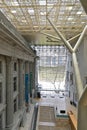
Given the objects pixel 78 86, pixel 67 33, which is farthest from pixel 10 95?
pixel 78 86

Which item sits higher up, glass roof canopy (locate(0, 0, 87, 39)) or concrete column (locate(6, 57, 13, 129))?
glass roof canopy (locate(0, 0, 87, 39))

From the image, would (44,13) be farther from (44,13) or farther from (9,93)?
(9,93)

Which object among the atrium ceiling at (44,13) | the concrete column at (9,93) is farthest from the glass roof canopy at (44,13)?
the concrete column at (9,93)

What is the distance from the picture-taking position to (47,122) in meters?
21.5

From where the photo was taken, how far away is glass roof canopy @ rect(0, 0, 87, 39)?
50.6ft

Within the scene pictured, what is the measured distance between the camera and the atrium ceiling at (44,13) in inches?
606

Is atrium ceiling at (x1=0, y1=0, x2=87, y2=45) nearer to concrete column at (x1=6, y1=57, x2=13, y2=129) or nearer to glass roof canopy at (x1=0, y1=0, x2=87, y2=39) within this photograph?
glass roof canopy at (x1=0, y1=0, x2=87, y2=39)

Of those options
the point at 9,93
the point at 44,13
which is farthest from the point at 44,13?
the point at 9,93

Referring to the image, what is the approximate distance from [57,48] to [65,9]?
27.1 meters

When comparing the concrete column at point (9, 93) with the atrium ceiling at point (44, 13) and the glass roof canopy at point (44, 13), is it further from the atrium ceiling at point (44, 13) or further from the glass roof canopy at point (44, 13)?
the glass roof canopy at point (44, 13)

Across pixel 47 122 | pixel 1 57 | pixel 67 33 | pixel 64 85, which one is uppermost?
pixel 67 33

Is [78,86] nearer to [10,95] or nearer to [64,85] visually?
[10,95]

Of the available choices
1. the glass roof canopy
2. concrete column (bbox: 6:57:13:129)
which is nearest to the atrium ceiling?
the glass roof canopy

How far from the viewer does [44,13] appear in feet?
59.0
